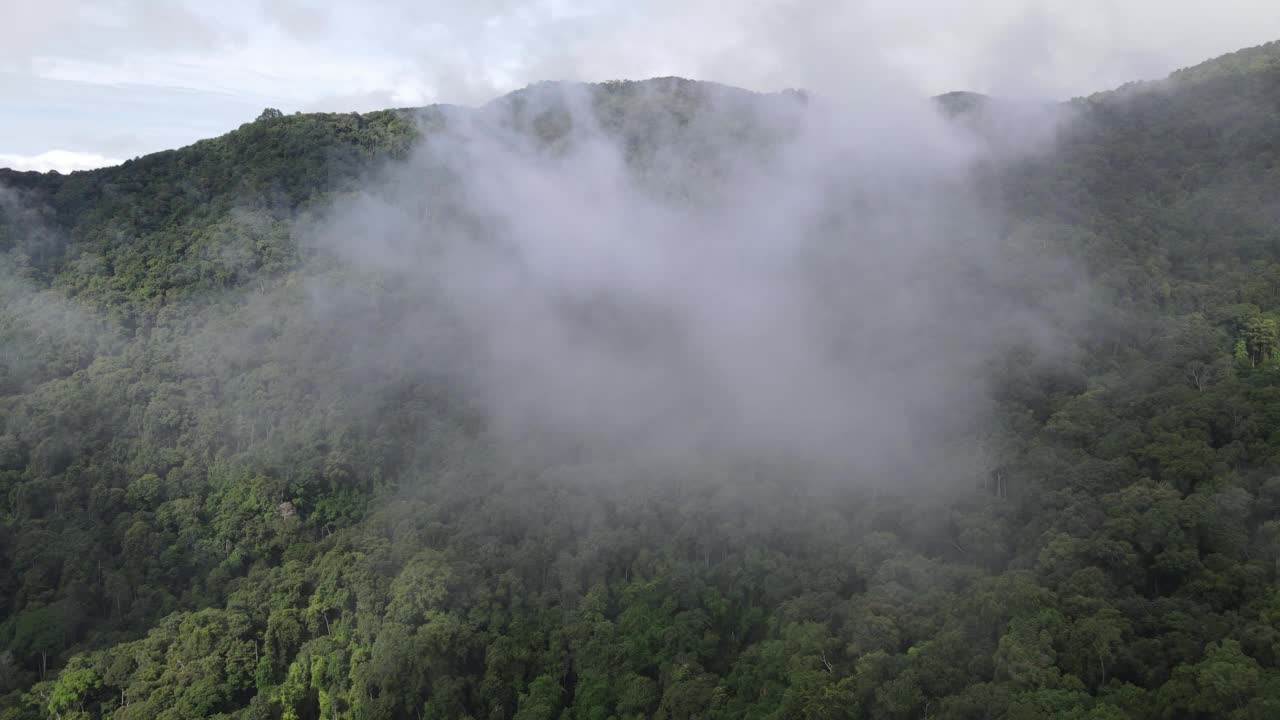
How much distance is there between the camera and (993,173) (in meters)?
75.9

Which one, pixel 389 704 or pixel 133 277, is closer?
pixel 389 704

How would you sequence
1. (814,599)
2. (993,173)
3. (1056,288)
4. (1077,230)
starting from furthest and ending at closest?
(993,173) < (1077,230) < (1056,288) < (814,599)

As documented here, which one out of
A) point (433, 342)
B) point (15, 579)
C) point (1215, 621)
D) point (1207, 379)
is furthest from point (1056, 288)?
point (15, 579)

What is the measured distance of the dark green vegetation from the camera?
32312mm

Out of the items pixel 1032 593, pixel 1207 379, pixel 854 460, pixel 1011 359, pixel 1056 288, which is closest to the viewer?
pixel 1032 593

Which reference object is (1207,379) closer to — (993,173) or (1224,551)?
(1224,551)

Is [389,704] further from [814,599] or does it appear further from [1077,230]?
[1077,230]

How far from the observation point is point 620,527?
44.2m

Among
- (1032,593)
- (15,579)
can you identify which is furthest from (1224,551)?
(15,579)

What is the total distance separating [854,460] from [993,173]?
38851mm

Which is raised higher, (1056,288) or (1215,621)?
(1056,288)

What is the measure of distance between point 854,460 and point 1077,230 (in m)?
27.2

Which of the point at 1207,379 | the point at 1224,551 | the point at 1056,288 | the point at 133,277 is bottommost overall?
the point at 1224,551

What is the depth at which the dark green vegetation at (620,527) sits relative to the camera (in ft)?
106
